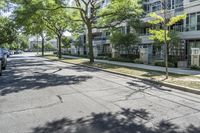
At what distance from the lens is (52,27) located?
40.3 metres

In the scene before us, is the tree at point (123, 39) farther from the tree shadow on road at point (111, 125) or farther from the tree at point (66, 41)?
the tree shadow on road at point (111, 125)

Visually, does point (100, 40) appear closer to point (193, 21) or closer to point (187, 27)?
point (187, 27)

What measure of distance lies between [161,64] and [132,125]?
15921 mm

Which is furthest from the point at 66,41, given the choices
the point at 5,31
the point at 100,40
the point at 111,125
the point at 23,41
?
the point at 23,41

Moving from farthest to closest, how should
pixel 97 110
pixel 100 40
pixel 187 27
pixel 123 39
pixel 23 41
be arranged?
pixel 23 41 → pixel 100 40 → pixel 123 39 → pixel 187 27 → pixel 97 110

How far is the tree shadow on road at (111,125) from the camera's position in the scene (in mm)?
5625

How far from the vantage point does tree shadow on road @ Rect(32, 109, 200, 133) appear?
5.62 metres

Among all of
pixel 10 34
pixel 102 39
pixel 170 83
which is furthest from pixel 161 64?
pixel 10 34

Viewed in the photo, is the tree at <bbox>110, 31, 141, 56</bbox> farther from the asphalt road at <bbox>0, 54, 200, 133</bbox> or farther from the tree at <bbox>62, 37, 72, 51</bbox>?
the tree at <bbox>62, 37, 72, 51</bbox>

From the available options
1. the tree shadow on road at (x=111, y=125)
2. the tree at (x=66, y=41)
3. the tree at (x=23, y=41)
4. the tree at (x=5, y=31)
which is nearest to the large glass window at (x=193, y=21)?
the tree shadow on road at (x=111, y=125)

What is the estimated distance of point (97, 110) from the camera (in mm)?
7277

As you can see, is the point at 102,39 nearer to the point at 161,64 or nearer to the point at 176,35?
the point at 176,35

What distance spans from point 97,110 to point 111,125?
53.5 inches

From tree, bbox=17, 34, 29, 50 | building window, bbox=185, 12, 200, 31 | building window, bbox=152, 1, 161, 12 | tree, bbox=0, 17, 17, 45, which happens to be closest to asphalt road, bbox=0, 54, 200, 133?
building window, bbox=185, 12, 200, 31
